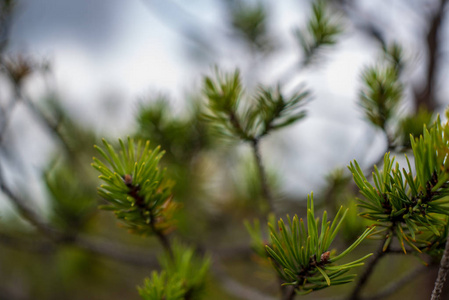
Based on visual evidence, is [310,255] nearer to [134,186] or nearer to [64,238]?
[134,186]

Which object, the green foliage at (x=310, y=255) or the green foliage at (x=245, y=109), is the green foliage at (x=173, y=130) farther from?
the green foliage at (x=310, y=255)

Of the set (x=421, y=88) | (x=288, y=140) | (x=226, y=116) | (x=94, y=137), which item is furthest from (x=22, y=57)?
(x=288, y=140)

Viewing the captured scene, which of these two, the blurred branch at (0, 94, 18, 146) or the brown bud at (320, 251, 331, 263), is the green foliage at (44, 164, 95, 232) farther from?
the brown bud at (320, 251, 331, 263)

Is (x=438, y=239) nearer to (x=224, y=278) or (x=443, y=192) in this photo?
(x=443, y=192)

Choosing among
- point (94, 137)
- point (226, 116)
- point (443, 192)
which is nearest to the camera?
point (443, 192)

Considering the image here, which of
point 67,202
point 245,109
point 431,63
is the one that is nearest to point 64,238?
point 67,202

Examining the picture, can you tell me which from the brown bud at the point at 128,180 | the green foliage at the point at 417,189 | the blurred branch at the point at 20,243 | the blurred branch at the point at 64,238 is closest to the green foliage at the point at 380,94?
the green foliage at the point at 417,189
